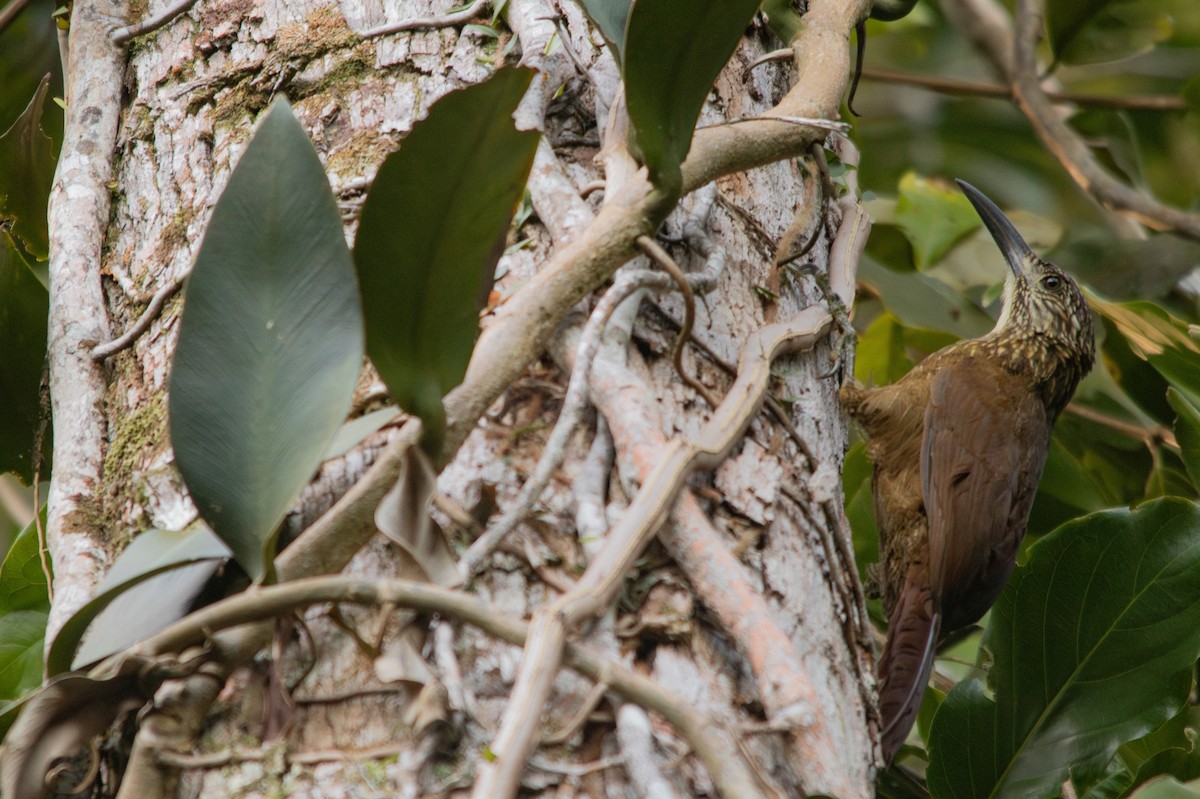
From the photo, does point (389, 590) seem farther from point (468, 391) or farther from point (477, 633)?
point (468, 391)

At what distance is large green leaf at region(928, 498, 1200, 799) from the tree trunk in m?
0.38

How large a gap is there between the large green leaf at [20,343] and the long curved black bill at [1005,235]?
228cm

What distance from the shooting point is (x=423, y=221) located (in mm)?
978

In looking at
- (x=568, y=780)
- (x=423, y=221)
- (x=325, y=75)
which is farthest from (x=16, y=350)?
(x=568, y=780)

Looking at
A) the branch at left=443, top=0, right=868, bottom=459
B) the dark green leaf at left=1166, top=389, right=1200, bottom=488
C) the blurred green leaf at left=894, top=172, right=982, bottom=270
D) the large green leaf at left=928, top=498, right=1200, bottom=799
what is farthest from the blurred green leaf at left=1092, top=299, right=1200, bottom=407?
the blurred green leaf at left=894, top=172, right=982, bottom=270

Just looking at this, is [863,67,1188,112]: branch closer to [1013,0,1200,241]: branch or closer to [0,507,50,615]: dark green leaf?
[1013,0,1200,241]: branch

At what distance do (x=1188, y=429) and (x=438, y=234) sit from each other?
1642mm

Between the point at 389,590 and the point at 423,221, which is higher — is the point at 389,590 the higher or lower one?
the lower one

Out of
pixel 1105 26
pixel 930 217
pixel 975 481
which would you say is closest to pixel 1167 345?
pixel 975 481

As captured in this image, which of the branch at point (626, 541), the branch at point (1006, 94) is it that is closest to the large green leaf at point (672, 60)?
the branch at point (626, 541)

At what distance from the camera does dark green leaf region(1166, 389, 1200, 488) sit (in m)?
2.08

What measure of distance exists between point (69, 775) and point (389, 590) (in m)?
0.30

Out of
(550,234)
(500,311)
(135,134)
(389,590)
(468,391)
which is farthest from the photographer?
(135,134)

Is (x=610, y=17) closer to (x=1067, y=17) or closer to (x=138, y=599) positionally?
(x=138, y=599)
